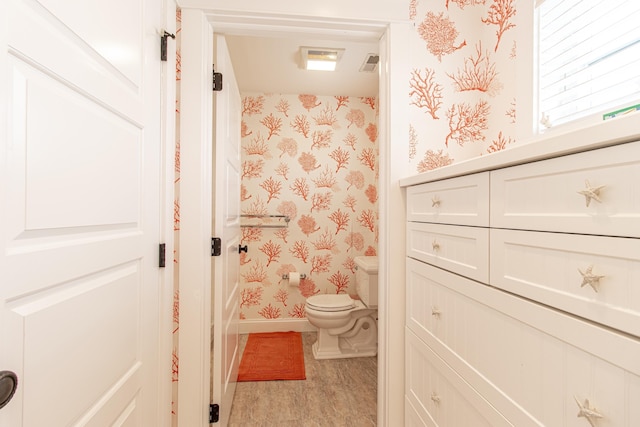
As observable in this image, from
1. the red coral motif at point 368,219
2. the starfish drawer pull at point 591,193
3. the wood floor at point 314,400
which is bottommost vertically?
the wood floor at point 314,400

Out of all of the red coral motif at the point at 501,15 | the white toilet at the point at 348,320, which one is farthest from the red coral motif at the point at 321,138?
the red coral motif at the point at 501,15

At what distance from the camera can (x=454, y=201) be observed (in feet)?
3.41

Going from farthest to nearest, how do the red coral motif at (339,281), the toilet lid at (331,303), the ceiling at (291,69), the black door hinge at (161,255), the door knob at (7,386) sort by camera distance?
the red coral motif at (339,281) < the toilet lid at (331,303) < the ceiling at (291,69) < the black door hinge at (161,255) < the door knob at (7,386)

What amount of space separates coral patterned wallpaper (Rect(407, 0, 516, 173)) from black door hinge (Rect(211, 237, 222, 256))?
0.97m

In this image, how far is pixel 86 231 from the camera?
2.46 ft

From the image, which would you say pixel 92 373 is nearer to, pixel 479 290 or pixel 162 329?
pixel 162 329

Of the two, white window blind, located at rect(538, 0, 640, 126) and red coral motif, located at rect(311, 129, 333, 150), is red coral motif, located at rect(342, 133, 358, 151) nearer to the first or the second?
red coral motif, located at rect(311, 129, 333, 150)

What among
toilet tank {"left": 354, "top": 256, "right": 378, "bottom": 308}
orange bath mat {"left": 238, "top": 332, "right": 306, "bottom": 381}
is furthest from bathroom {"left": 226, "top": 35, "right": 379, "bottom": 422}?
toilet tank {"left": 354, "top": 256, "right": 378, "bottom": 308}

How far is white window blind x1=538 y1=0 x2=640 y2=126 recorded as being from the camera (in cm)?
92

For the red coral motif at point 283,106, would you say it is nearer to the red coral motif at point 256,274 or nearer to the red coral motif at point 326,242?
the red coral motif at point 326,242

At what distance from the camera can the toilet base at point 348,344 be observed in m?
2.54

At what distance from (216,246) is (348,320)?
1.47m

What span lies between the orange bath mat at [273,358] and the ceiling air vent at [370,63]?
2.40 m

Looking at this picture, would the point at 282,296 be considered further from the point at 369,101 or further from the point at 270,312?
the point at 369,101
